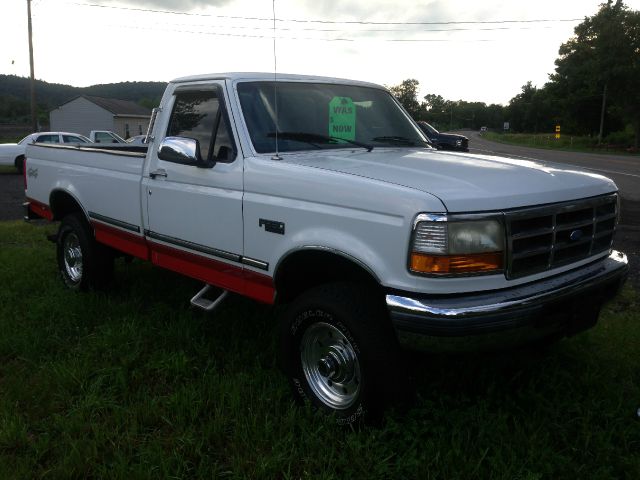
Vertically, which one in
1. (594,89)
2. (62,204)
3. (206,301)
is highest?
(594,89)

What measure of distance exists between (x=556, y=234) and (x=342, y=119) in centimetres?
170

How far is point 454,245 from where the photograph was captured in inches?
106

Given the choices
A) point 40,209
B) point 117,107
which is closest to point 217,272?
point 40,209

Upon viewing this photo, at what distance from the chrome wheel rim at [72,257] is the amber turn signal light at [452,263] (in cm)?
405

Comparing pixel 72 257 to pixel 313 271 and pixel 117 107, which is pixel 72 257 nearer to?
pixel 313 271

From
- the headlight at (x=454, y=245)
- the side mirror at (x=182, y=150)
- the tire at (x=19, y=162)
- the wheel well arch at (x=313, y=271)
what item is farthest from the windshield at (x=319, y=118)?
the tire at (x=19, y=162)

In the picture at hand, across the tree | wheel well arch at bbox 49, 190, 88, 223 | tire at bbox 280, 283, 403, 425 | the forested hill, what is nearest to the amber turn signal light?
tire at bbox 280, 283, 403, 425

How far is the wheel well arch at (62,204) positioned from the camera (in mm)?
5772

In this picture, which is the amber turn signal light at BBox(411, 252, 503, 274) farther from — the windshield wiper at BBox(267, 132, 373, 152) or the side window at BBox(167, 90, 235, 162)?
the side window at BBox(167, 90, 235, 162)

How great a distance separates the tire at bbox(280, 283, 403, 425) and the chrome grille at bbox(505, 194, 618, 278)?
0.72 m

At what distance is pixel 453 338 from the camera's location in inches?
105

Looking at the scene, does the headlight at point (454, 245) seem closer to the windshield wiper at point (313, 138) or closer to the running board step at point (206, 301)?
the windshield wiper at point (313, 138)

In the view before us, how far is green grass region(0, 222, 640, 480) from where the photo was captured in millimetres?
2889

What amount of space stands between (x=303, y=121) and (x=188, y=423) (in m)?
2.01
